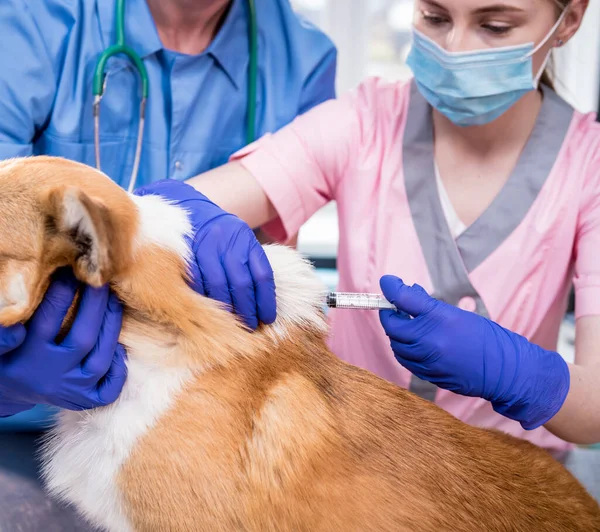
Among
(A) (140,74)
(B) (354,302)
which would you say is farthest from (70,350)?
(A) (140,74)

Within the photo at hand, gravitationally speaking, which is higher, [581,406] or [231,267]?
[231,267]

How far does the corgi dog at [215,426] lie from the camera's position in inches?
32.5

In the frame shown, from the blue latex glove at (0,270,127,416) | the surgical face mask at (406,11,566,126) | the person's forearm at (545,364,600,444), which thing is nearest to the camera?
the blue latex glove at (0,270,127,416)

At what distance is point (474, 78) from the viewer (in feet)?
4.17

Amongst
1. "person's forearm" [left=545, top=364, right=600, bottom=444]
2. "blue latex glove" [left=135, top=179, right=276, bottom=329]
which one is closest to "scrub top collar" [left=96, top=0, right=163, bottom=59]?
"blue latex glove" [left=135, top=179, right=276, bottom=329]

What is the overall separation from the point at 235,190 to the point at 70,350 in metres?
0.57

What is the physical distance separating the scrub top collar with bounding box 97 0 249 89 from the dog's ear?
0.73m

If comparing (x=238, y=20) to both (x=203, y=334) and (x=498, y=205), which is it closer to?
(x=498, y=205)

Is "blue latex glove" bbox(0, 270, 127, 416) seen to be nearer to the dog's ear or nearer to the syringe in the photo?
the dog's ear

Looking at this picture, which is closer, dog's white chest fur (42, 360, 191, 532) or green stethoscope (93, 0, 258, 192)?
dog's white chest fur (42, 360, 191, 532)

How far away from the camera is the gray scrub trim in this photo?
4.43ft

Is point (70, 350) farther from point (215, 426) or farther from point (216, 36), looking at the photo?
point (216, 36)

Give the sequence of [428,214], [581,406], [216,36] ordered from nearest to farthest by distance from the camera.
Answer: [581,406]
[428,214]
[216,36]

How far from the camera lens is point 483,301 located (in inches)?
53.0
